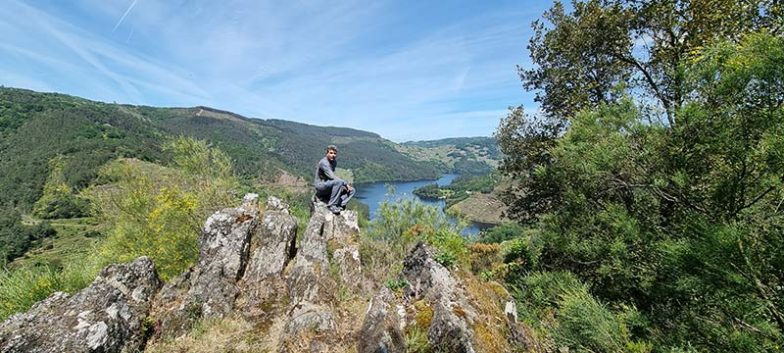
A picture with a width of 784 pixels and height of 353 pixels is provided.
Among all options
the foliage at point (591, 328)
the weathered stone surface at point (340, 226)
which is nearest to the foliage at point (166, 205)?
the weathered stone surface at point (340, 226)

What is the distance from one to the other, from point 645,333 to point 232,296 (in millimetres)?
8456

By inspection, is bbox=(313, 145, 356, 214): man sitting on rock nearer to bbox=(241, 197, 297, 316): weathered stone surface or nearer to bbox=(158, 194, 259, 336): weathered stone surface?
bbox=(241, 197, 297, 316): weathered stone surface

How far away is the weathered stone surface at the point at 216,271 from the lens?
7350 millimetres

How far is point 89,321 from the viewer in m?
5.97

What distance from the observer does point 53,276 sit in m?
8.53

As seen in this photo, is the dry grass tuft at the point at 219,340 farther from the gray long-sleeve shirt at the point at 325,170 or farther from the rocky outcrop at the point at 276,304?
the gray long-sleeve shirt at the point at 325,170

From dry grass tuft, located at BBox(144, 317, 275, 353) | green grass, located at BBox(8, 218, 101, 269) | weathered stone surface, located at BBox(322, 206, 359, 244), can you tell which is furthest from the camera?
green grass, located at BBox(8, 218, 101, 269)

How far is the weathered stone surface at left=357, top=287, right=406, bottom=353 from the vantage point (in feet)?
18.2

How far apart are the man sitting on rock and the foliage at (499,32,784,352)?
708cm

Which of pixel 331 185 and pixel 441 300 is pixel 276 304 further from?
pixel 331 185

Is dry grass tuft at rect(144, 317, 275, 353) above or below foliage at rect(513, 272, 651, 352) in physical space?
below

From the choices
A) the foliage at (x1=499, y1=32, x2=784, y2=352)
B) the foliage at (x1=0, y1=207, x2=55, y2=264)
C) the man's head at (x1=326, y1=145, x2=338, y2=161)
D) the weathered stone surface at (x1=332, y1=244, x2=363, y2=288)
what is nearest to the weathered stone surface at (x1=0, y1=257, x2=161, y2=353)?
the weathered stone surface at (x1=332, y1=244, x2=363, y2=288)

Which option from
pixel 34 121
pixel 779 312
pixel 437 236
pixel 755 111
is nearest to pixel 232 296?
pixel 437 236

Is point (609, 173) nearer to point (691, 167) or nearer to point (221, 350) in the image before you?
point (691, 167)
